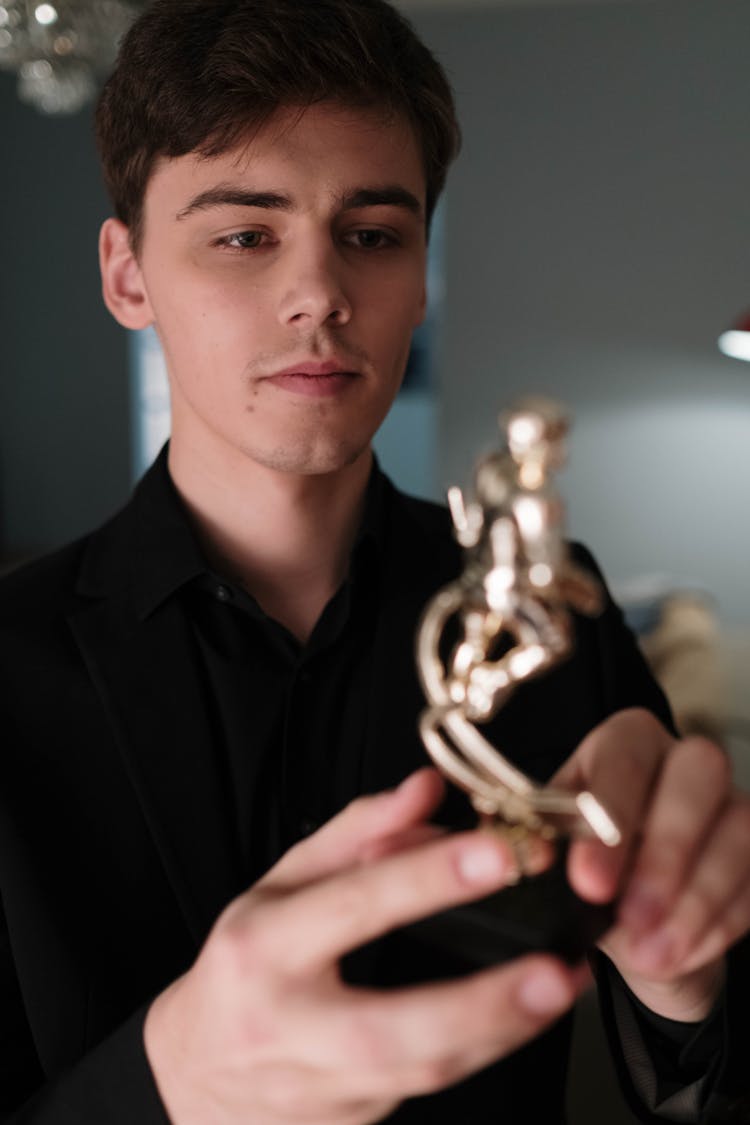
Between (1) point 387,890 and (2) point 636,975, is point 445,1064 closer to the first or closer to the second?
(1) point 387,890

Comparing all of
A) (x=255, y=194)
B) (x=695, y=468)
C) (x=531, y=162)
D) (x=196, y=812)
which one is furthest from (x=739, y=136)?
(x=196, y=812)

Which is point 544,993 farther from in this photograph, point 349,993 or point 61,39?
point 61,39

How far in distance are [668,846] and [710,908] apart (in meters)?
0.04

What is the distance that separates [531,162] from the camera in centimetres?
459

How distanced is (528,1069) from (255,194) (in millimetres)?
829

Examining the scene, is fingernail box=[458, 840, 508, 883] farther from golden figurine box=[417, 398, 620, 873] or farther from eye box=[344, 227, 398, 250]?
eye box=[344, 227, 398, 250]

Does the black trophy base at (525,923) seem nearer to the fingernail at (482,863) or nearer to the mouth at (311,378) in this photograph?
the fingernail at (482,863)

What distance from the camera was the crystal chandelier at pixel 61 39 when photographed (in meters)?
2.08

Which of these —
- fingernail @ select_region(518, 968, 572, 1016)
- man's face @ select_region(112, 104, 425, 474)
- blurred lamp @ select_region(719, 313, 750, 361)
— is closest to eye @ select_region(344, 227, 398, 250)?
man's face @ select_region(112, 104, 425, 474)

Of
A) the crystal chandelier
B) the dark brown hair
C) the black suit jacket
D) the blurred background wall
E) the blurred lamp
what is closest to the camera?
the black suit jacket

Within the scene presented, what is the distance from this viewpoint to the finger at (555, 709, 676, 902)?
545 mm

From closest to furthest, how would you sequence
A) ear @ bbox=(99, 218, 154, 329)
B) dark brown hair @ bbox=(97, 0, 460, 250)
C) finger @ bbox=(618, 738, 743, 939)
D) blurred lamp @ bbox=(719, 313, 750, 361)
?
finger @ bbox=(618, 738, 743, 939) < dark brown hair @ bbox=(97, 0, 460, 250) < ear @ bbox=(99, 218, 154, 329) < blurred lamp @ bbox=(719, 313, 750, 361)

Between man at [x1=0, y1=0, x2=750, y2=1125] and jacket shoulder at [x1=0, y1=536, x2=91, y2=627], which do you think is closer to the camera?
man at [x1=0, y1=0, x2=750, y2=1125]

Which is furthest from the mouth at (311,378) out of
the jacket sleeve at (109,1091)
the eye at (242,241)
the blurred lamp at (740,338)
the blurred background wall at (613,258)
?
the blurred background wall at (613,258)
